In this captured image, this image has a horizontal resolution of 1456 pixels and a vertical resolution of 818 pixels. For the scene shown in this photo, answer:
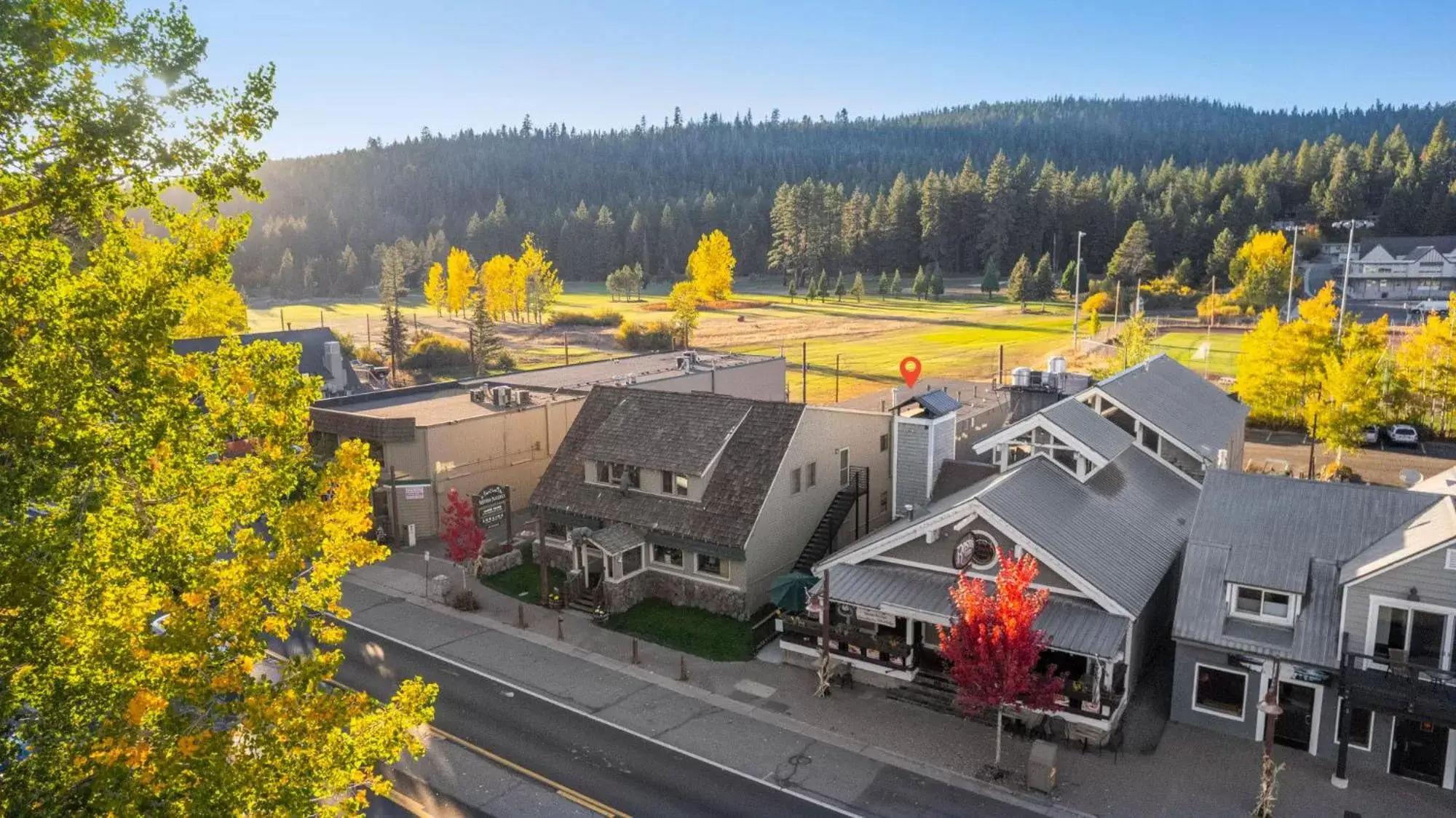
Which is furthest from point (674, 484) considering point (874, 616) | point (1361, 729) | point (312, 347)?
point (312, 347)

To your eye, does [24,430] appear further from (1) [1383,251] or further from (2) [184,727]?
(1) [1383,251]

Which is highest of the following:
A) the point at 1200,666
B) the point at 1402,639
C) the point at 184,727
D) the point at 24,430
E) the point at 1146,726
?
the point at 24,430

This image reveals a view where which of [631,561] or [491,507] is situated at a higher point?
[491,507]

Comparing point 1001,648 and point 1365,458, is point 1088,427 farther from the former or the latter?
point 1365,458

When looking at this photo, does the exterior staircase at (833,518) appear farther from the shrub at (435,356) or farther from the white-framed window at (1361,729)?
the shrub at (435,356)

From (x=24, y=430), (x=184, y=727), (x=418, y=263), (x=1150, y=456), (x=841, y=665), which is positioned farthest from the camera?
(x=418, y=263)

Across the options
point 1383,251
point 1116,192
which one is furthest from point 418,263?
point 1383,251
